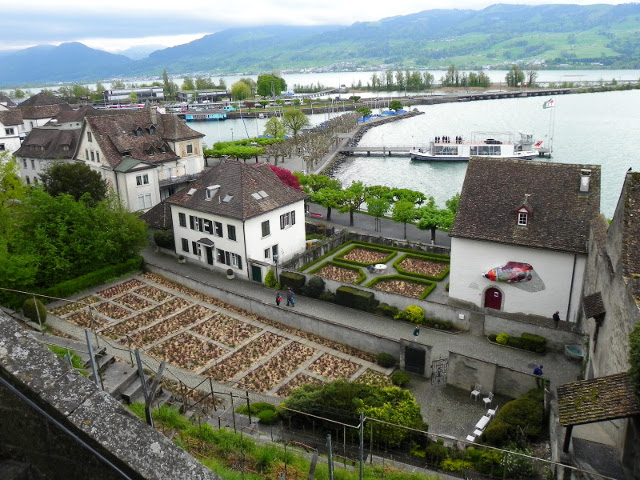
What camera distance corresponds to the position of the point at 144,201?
54219 millimetres

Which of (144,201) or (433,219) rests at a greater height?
(433,219)

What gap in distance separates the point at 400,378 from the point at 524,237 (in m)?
12.1

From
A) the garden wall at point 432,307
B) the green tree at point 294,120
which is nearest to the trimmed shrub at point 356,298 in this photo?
the garden wall at point 432,307

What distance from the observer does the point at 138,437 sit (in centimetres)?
525

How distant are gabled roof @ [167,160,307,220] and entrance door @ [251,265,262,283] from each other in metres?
3.91

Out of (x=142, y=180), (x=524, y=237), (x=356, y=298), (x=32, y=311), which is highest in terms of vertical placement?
(x=142, y=180)

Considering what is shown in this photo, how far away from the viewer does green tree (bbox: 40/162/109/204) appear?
149 feet

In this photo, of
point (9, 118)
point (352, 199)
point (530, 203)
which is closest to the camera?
point (530, 203)

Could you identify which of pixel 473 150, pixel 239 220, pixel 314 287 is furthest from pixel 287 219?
pixel 473 150

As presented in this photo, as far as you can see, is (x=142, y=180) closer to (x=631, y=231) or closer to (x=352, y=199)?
(x=352, y=199)

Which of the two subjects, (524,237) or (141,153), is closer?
(524,237)

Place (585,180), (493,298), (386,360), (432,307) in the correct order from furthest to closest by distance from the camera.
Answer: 1. (493,298)
2. (432,307)
3. (585,180)
4. (386,360)

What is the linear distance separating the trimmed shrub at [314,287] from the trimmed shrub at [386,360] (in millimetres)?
8947

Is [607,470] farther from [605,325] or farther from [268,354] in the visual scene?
[268,354]
